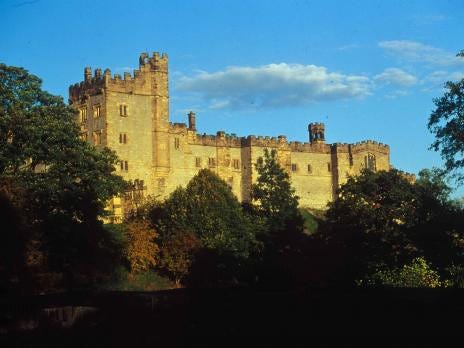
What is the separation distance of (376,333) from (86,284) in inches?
1101

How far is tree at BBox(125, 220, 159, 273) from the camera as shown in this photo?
49.4 metres

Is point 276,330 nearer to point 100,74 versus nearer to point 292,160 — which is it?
point 100,74

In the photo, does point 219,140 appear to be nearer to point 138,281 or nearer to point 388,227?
point 138,281

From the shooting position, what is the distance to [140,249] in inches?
1954

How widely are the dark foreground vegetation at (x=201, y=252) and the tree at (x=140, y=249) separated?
0.09 metres

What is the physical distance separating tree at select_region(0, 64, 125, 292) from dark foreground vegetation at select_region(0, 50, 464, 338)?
0.10 metres

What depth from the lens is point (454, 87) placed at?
1296 inches

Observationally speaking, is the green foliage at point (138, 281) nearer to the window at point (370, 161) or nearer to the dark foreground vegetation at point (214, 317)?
the dark foreground vegetation at point (214, 317)

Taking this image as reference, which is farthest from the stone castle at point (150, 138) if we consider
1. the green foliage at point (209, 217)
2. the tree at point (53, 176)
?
the tree at point (53, 176)

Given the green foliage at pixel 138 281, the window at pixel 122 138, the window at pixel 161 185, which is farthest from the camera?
the window at pixel 161 185

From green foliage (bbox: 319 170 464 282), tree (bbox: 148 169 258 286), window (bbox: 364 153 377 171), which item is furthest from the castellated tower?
window (bbox: 364 153 377 171)

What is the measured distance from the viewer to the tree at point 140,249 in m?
49.4

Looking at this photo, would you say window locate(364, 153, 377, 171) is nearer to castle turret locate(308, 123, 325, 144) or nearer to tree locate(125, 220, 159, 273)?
castle turret locate(308, 123, 325, 144)

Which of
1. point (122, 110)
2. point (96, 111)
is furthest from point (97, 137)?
point (122, 110)
